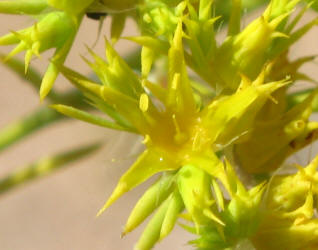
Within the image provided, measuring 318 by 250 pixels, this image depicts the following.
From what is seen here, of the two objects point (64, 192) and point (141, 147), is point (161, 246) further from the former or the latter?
point (141, 147)

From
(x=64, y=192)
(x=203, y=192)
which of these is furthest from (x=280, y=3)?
(x=64, y=192)

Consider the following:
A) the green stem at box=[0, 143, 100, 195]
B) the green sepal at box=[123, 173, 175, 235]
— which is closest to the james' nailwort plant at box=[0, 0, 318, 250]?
the green sepal at box=[123, 173, 175, 235]

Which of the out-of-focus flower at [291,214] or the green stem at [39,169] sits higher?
the out-of-focus flower at [291,214]

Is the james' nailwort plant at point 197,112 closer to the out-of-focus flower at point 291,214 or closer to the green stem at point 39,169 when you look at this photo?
the out-of-focus flower at point 291,214

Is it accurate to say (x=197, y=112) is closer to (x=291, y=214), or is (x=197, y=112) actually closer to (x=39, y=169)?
(x=291, y=214)

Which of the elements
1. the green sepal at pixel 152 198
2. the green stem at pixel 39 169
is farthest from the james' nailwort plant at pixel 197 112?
the green stem at pixel 39 169

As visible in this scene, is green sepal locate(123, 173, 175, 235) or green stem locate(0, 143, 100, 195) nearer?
green sepal locate(123, 173, 175, 235)

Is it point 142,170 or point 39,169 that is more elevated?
point 142,170

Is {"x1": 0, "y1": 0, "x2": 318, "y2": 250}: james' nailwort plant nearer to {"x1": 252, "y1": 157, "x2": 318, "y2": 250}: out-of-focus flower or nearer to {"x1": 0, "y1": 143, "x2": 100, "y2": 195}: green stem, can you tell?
{"x1": 252, "y1": 157, "x2": 318, "y2": 250}: out-of-focus flower

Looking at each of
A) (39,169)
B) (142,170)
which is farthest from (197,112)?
(39,169)
